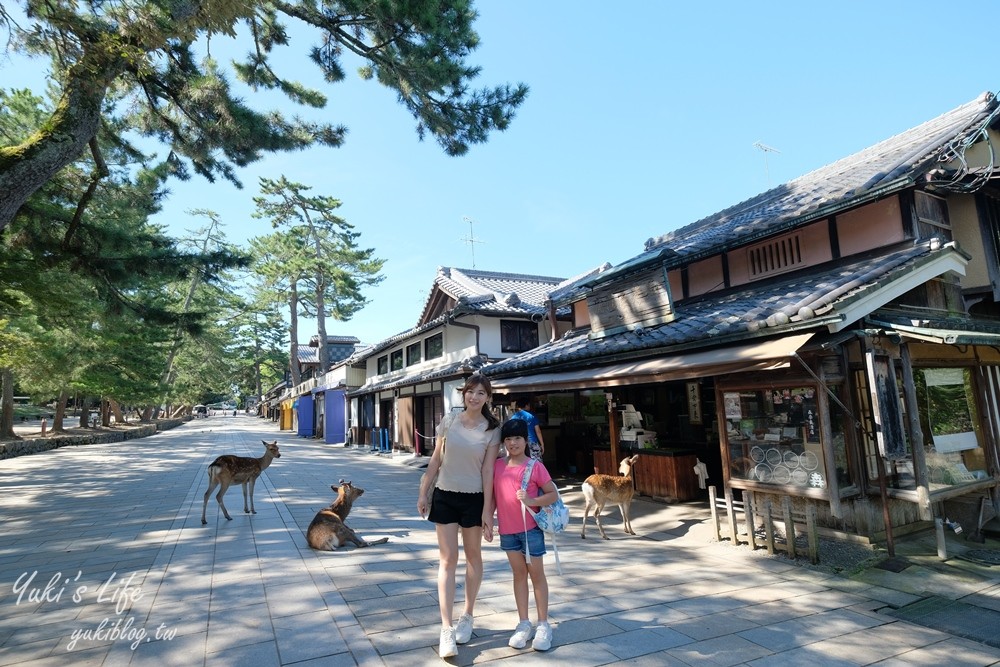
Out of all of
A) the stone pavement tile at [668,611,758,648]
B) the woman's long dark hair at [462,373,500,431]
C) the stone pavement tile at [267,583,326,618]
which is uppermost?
the woman's long dark hair at [462,373,500,431]

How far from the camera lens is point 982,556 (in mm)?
5801

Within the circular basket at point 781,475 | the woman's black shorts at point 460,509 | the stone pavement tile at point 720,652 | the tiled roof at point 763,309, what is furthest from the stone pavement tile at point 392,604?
the tiled roof at point 763,309

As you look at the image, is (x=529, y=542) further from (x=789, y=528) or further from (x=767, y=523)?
(x=767, y=523)

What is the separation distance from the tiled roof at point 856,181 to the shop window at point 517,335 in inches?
234

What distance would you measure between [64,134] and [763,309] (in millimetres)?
9832

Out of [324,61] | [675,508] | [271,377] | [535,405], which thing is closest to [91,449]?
[535,405]

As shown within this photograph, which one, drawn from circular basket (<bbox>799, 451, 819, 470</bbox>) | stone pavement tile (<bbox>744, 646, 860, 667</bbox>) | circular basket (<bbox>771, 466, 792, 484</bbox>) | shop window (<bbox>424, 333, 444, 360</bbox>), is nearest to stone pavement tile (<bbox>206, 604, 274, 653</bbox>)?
stone pavement tile (<bbox>744, 646, 860, 667</bbox>)

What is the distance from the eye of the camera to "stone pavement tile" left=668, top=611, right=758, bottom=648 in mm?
3846

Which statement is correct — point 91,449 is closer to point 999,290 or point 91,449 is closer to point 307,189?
point 307,189

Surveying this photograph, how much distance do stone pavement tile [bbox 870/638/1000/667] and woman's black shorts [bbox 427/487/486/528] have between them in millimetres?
2895

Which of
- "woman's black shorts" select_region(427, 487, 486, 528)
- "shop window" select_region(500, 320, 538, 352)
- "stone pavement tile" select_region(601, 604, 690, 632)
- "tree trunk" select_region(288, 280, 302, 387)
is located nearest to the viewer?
"woman's black shorts" select_region(427, 487, 486, 528)

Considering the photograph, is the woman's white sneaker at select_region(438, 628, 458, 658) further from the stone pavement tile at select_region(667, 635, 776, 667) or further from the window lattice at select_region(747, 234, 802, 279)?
the window lattice at select_region(747, 234, 802, 279)

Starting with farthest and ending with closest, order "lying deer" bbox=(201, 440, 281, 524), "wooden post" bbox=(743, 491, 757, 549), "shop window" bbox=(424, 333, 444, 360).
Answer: "shop window" bbox=(424, 333, 444, 360)
"lying deer" bbox=(201, 440, 281, 524)
"wooden post" bbox=(743, 491, 757, 549)

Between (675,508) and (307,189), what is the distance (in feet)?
94.5
